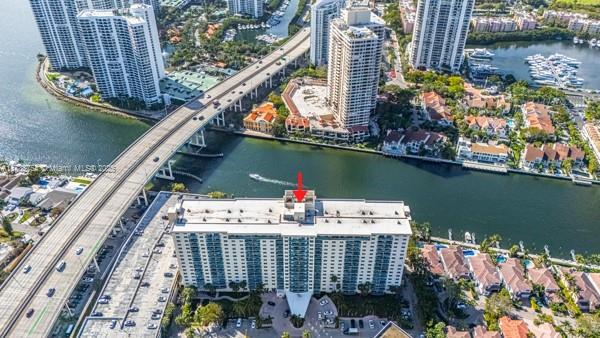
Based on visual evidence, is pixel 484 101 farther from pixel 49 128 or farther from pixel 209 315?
pixel 49 128

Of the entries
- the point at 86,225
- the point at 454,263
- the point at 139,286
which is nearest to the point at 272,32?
the point at 86,225

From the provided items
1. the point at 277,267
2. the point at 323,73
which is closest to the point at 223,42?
the point at 323,73

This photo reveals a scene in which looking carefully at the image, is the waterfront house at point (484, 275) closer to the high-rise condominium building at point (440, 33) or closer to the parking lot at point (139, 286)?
the parking lot at point (139, 286)

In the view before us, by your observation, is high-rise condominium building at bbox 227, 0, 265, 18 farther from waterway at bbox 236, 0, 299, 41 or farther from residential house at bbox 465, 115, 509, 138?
residential house at bbox 465, 115, 509, 138

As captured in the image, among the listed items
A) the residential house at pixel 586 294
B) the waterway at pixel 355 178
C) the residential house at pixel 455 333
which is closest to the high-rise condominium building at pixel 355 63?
the waterway at pixel 355 178

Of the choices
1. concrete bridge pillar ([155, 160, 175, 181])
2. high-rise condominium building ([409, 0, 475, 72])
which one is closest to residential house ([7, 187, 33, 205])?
concrete bridge pillar ([155, 160, 175, 181])
